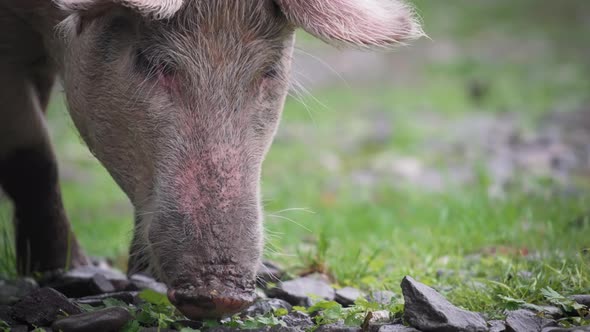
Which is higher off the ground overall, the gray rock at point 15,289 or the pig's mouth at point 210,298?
the pig's mouth at point 210,298

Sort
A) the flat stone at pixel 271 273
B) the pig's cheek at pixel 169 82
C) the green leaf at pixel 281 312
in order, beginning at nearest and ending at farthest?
the green leaf at pixel 281 312
the pig's cheek at pixel 169 82
the flat stone at pixel 271 273

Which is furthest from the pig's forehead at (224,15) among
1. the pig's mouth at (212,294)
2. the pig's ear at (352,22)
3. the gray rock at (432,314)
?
the gray rock at (432,314)

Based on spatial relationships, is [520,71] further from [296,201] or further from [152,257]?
[152,257]

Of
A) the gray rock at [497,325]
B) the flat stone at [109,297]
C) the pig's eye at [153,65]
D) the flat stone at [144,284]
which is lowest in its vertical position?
the flat stone at [144,284]

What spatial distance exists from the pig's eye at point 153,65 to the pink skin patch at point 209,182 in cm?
45

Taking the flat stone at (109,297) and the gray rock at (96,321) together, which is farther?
the flat stone at (109,297)

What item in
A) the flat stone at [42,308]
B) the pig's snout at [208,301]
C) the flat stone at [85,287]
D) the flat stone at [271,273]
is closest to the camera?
the pig's snout at [208,301]

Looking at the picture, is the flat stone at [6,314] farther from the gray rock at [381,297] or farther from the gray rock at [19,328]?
the gray rock at [381,297]

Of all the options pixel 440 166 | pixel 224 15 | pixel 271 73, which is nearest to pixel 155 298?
pixel 271 73

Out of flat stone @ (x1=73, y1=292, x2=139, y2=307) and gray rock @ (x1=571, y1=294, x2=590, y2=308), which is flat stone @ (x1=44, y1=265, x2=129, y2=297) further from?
gray rock @ (x1=571, y1=294, x2=590, y2=308)

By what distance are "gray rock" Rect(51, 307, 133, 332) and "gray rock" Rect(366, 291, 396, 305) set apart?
1.17 m

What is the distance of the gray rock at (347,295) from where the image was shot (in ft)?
12.3

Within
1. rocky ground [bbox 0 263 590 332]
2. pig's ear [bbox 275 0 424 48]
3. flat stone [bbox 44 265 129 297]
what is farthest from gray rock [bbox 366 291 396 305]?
flat stone [bbox 44 265 129 297]

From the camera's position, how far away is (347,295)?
3.83m
